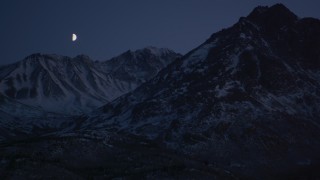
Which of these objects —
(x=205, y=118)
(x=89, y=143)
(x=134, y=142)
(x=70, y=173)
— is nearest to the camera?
(x=70, y=173)

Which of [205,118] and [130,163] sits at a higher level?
[205,118]

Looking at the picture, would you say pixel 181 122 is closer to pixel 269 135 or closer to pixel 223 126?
pixel 223 126

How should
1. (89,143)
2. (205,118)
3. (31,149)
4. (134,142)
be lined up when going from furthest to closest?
(205,118) < (134,142) < (89,143) < (31,149)

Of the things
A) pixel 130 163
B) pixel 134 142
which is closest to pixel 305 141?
pixel 134 142

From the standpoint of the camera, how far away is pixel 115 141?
557ft

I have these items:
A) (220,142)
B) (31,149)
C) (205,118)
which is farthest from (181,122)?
(31,149)

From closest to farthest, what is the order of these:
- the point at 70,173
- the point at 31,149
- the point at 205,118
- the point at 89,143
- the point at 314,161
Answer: the point at 70,173, the point at 31,149, the point at 89,143, the point at 314,161, the point at 205,118

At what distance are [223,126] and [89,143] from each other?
195 feet

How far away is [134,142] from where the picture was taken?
178 meters

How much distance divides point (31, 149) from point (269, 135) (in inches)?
3412

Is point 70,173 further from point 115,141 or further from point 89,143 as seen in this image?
point 115,141

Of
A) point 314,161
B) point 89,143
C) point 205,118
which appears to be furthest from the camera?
point 205,118

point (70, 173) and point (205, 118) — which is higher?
point (205, 118)

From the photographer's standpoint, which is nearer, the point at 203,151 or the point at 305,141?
the point at 203,151
